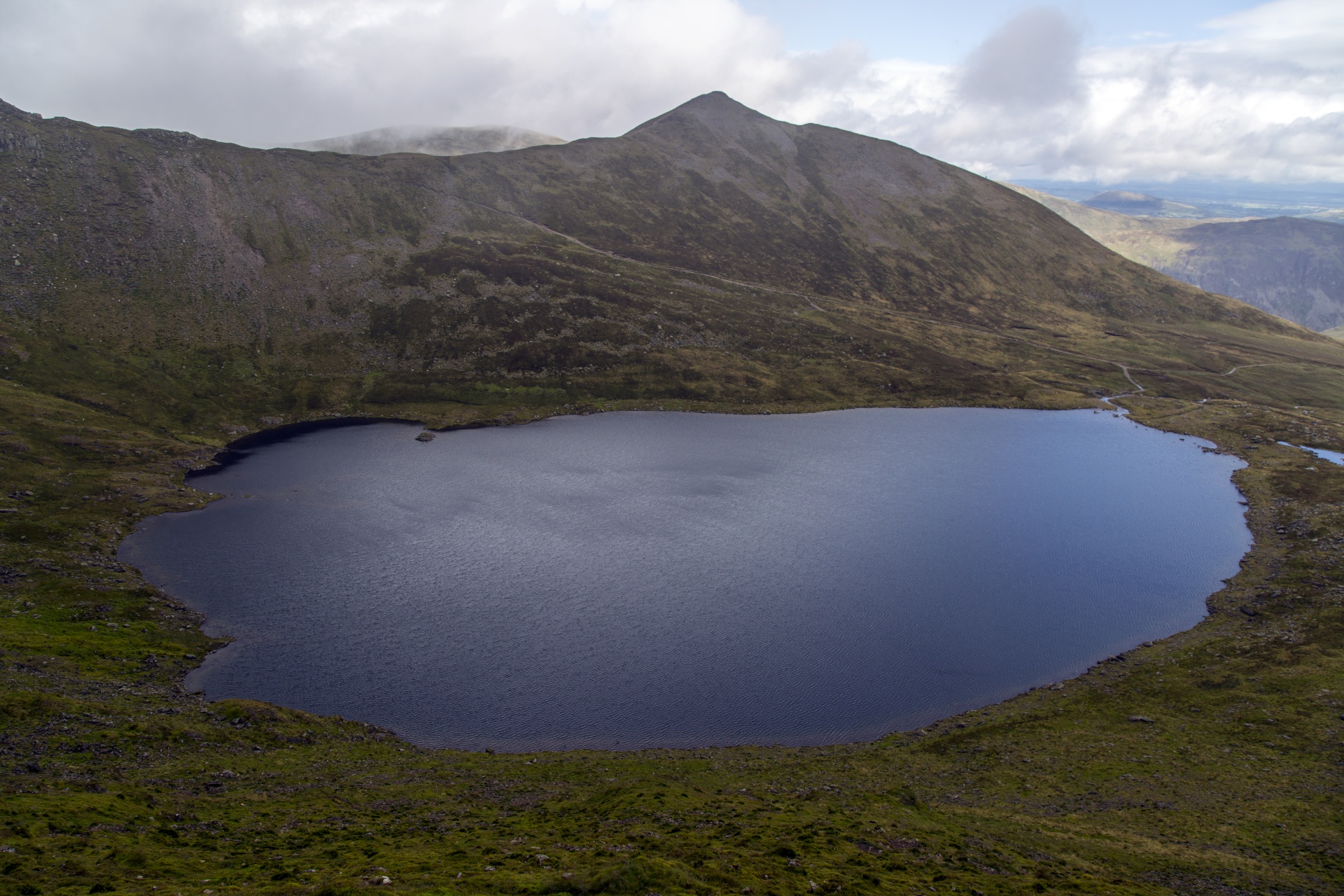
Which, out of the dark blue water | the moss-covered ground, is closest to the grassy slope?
the moss-covered ground

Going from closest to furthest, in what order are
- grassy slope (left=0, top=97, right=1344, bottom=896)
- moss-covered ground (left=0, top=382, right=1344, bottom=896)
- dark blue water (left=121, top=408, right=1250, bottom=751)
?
1. moss-covered ground (left=0, top=382, right=1344, bottom=896)
2. grassy slope (left=0, top=97, right=1344, bottom=896)
3. dark blue water (left=121, top=408, right=1250, bottom=751)

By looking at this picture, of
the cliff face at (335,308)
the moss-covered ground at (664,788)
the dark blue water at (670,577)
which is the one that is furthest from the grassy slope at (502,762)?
the dark blue water at (670,577)

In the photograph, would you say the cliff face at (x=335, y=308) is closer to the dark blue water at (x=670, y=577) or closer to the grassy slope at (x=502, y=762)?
the grassy slope at (x=502, y=762)

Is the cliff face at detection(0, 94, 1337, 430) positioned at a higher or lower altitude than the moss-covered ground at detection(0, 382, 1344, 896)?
higher

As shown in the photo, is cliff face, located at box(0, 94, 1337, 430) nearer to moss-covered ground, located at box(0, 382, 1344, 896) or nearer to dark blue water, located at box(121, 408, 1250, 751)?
dark blue water, located at box(121, 408, 1250, 751)

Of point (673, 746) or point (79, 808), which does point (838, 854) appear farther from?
point (79, 808)

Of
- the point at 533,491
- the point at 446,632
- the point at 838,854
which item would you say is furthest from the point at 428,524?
the point at 838,854
